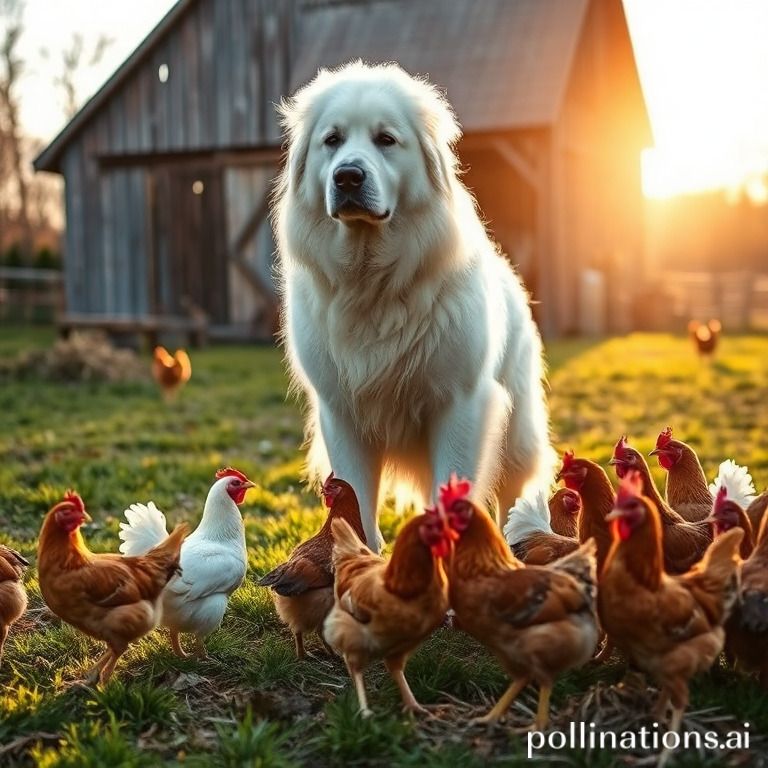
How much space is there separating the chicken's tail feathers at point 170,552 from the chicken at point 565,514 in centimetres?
175

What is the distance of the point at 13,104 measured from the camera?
1240 inches

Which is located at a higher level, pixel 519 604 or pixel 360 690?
pixel 519 604

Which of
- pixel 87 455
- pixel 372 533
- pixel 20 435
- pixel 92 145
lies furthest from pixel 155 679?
pixel 92 145

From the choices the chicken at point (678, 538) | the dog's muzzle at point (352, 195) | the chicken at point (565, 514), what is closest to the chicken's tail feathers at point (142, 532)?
the dog's muzzle at point (352, 195)

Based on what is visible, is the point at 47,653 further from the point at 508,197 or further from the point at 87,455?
the point at 508,197

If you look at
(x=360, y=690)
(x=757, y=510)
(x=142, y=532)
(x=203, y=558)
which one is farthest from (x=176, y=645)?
(x=757, y=510)

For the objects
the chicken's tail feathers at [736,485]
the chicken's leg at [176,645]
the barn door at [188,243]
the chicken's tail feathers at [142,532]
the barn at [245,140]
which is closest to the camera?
the chicken's leg at [176,645]

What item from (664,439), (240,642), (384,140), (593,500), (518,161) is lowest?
(240,642)

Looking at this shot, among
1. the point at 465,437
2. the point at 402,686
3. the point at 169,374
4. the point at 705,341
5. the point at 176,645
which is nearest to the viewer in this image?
the point at 402,686

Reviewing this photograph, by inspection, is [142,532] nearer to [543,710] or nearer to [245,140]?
[543,710]

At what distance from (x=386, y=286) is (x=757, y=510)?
6.17ft

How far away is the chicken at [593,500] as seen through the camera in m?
3.62

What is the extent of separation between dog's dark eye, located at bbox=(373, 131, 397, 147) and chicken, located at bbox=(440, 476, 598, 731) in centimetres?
179

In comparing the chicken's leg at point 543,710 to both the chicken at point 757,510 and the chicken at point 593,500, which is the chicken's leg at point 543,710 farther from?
the chicken at point 757,510
